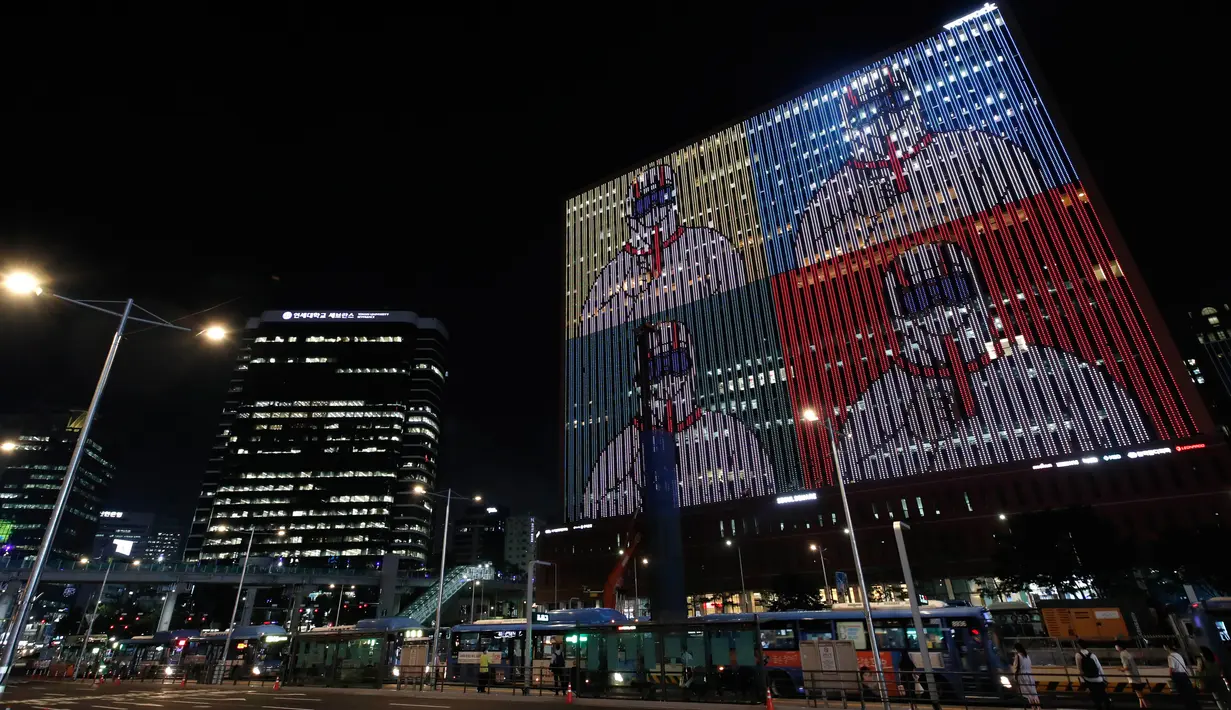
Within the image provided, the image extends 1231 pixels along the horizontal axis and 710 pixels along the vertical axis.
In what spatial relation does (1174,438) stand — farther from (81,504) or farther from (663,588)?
(81,504)

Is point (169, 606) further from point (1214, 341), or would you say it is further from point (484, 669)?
point (1214, 341)

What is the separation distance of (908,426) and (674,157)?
230ft

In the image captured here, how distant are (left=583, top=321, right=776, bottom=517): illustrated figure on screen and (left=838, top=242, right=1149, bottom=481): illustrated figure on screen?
16.0 m

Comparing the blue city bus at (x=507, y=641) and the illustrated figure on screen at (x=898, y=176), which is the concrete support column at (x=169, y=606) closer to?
the blue city bus at (x=507, y=641)

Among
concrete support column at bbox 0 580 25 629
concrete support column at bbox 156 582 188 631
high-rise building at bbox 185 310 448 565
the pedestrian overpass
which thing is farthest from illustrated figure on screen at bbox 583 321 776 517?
high-rise building at bbox 185 310 448 565

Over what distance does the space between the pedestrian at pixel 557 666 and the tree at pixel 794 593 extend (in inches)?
1782

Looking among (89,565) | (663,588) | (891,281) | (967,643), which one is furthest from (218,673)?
(891,281)

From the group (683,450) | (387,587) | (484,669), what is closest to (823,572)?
(683,450)

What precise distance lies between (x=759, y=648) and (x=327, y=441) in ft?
543

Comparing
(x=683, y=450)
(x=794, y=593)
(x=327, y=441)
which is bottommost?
(x=794, y=593)

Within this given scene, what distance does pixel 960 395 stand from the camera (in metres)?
74.9

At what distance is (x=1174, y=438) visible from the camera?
198 feet

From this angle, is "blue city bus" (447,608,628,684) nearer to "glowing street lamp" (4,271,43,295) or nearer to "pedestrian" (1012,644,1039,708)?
"pedestrian" (1012,644,1039,708)

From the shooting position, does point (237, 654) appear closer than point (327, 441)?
Yes
